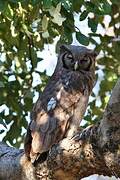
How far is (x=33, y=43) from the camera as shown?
158 inches

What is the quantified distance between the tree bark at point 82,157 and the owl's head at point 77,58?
0.85 meters

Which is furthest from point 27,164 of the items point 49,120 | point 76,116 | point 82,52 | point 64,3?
point 82,52

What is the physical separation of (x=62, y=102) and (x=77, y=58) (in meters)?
0.50

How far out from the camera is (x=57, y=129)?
10.4 feet

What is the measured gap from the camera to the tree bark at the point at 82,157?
7.77ft

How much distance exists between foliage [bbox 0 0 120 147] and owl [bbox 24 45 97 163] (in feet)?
0.44

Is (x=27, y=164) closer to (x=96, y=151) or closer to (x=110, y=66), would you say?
(x=96, y=151)

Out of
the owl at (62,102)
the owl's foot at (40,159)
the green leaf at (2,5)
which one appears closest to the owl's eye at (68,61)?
the owl at (62,102)

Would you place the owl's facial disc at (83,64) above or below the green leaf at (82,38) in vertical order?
below

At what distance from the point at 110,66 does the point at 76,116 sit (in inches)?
56.3

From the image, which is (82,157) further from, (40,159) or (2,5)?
(2,5)

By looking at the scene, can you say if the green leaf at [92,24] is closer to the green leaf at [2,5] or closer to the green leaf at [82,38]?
the green leaf at [82,38]

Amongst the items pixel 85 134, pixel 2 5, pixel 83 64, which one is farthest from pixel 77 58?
pixel 85 134

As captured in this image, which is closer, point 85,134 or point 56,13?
point 85,134
